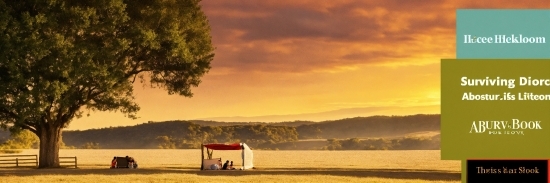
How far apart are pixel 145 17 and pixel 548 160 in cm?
4628

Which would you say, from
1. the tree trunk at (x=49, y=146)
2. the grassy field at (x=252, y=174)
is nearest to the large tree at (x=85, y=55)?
the tree trunk at (x=49, y=146)

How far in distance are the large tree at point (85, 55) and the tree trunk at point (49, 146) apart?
8cm

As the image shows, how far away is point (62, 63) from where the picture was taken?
57.3m

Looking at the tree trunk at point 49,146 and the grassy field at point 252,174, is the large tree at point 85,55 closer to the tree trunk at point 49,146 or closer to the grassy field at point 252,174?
the tree trunk at point 49,146

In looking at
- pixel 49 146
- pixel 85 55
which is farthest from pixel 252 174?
pixel 49 146

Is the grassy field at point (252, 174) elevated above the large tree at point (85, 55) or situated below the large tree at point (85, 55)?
below

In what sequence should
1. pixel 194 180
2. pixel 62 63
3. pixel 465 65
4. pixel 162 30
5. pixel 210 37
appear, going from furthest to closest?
1. pixel 210 37
2. pixel 162 30
3. pixel 62 63
4. pixel 194 180
5. pixel 465 65

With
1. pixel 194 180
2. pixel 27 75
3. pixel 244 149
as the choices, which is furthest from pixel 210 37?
pixel 194 180

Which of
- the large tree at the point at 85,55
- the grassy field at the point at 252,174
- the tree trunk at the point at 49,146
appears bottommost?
the grassy field at the point at 252,174

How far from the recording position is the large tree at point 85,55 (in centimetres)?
5697

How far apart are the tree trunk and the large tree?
8 centimetres

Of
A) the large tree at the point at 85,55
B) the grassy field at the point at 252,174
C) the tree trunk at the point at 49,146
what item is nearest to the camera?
the grassy field at the point at 252,174

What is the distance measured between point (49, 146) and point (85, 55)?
408 inches

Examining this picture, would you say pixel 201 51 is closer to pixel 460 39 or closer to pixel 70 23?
pixel 70 23
